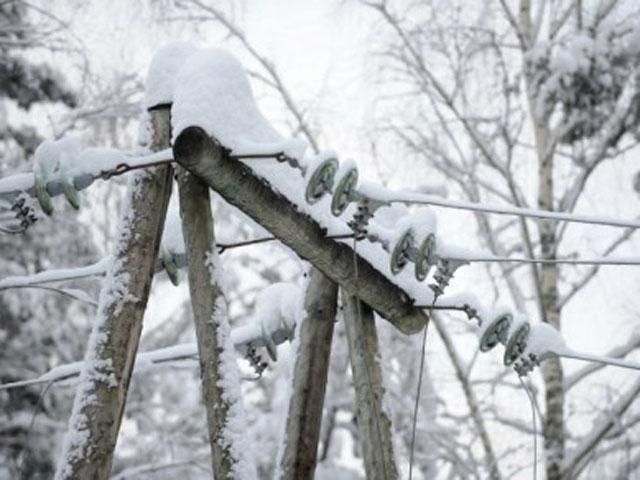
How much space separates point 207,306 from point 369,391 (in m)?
0.75

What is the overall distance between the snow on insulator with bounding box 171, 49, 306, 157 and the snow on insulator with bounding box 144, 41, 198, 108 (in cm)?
7

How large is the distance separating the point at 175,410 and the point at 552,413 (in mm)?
7293

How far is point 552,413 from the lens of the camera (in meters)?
8.14

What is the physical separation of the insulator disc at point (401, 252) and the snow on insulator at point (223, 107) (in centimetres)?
47

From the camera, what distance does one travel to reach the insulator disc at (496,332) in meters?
3.26

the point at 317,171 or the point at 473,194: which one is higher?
the point at 473,194

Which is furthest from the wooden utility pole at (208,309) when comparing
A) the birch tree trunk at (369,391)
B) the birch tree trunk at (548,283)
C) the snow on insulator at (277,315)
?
the birch tree trunk at (548,283)

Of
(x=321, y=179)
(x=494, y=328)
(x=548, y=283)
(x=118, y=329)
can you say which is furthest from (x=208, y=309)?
(x=548, y=283)

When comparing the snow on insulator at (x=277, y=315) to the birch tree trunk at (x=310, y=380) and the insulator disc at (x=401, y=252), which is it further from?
the insulator disc at (x=401, y=252)

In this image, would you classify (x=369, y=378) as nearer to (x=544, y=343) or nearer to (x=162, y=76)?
(x=544, y=343)

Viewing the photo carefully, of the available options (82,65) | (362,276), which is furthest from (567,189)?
(362,276)

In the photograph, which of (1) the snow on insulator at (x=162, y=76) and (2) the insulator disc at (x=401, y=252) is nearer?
(2) the insulator disc at (x=401, y=252)

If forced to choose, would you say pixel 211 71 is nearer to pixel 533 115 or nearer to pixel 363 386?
pixel 363 386

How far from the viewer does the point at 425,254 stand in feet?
9.80
